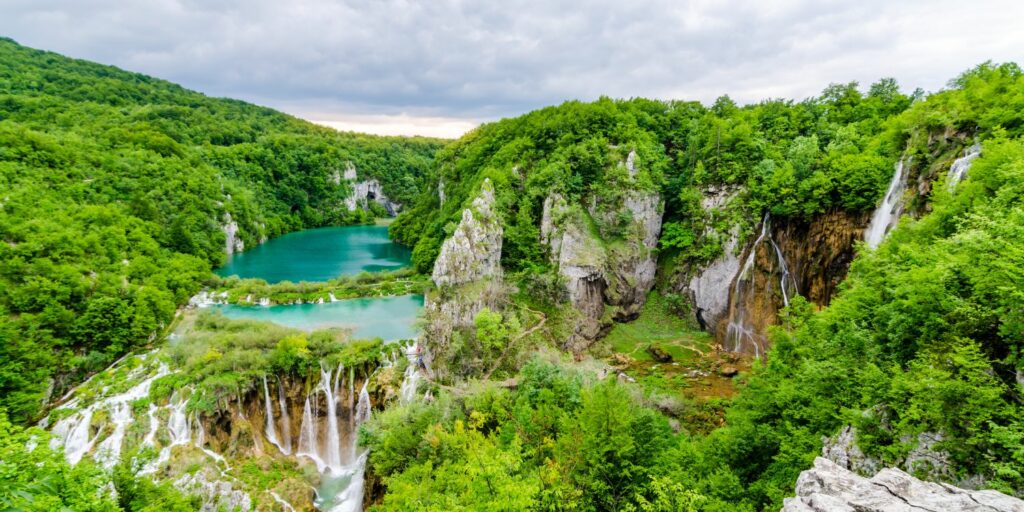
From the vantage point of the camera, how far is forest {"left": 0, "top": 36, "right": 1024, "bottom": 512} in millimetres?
7914

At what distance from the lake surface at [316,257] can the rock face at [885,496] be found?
4649 cm

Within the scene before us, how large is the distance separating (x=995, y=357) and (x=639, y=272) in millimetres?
27472

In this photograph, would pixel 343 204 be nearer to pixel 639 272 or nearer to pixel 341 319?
pixel 341 319

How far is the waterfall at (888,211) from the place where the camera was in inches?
818

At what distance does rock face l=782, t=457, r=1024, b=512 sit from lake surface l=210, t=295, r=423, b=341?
84.6ft

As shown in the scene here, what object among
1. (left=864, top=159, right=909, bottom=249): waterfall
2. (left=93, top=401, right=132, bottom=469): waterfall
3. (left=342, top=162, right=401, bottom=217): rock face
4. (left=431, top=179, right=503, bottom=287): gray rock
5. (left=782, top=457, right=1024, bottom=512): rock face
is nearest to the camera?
(left=782, top=457, right=1024, bottom=512): rock face

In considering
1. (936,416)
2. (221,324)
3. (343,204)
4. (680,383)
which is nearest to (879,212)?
(680,383)

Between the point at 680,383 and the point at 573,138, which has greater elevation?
the point at 573,138

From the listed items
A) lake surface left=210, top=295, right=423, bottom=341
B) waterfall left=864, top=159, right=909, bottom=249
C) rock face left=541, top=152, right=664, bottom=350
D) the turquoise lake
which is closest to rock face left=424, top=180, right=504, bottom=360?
the turquoise lake

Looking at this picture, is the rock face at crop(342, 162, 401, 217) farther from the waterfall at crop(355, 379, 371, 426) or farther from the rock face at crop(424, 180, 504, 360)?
the waterfall at crop(355, 379, 371, 426)

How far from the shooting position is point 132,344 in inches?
1057

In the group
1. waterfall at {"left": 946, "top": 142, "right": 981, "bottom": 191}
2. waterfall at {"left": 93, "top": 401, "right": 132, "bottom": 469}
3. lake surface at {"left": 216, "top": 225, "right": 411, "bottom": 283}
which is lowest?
waterfall at {"left": 93, "top": 401, "right": 132, "bottom": 469}

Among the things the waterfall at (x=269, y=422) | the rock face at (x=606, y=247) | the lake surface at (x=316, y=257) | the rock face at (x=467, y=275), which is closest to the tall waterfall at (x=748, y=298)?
the rock face at (x=606, y=247)

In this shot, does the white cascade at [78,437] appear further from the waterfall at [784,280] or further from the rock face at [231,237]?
the rock face at [231,237]
